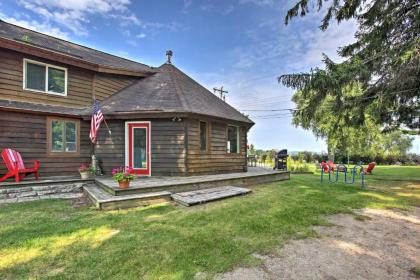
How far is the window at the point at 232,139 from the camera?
9861 mm

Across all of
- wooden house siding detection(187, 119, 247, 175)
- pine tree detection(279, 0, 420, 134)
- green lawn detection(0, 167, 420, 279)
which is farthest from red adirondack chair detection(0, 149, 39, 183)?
pine tree detection(279, 0, 420, 134)

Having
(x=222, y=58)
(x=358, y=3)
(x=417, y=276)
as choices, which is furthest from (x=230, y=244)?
(x=222, y=58)

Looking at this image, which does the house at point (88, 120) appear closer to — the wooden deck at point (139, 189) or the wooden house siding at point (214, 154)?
the wooden house siding at point (214, 154)

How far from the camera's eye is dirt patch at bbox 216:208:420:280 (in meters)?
2.46

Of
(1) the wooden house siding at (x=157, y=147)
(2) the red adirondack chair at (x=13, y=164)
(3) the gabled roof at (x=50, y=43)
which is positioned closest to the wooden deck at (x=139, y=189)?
(2) the red adirondack chair at (x=13, y=164)

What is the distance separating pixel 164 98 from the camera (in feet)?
29.0

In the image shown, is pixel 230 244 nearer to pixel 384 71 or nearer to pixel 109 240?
pixel 109 240

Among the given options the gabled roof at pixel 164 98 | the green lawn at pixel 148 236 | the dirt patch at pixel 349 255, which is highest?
the gabled roof at pixel 164 98

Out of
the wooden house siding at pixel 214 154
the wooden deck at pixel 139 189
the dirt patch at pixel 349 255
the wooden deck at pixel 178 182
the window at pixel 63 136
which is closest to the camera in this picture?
the dirt patch at pixel 349 255

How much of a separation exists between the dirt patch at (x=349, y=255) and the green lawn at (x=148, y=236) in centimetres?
25

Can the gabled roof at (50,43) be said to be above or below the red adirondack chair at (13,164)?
above

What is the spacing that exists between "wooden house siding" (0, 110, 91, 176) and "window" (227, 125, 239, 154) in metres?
5.95

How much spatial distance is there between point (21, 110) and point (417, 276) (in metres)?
9.80

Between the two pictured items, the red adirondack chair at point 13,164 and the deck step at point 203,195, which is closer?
the deck step at point 203,195
